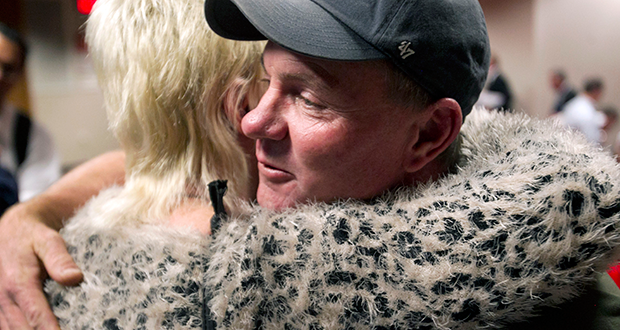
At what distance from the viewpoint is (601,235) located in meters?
0.77

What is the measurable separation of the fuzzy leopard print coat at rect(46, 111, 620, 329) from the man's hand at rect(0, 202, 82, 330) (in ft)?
0.90

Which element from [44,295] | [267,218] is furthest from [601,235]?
[44,295]

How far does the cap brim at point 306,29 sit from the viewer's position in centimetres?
84

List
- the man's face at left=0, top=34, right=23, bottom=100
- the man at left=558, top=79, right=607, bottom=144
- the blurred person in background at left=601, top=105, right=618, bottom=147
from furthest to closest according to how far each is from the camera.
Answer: the man at left=558, top=79, right=607, bottom=144, the blurred person in background at left=601, top=105, right=618, bottom=147, the man's face at left=0, top=34, right=23, bottom=100

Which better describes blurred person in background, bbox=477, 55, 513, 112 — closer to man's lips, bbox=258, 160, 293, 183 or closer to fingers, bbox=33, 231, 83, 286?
man's lips, bbox=258, 160, 293, 183

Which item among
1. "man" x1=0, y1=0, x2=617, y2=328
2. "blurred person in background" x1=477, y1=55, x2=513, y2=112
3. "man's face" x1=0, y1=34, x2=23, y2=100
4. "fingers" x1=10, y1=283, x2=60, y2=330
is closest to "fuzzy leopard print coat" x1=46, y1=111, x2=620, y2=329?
"man" x1=0, y1=0, x2=617, y2=328

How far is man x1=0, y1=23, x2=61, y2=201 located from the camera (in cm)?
248

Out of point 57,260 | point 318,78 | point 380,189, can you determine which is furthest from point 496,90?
point 57,260

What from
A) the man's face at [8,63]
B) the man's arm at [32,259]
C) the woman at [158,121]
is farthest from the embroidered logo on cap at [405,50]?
the man's face at [8,63]

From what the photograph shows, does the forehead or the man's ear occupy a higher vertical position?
the forehead

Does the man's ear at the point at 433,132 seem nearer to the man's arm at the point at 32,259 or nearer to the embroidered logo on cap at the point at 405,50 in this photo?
the embroidered logo on cap at the point at 405,50

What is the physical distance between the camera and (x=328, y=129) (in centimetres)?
90

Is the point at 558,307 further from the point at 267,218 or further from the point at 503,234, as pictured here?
the point at 267,218

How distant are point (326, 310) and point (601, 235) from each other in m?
0.49
